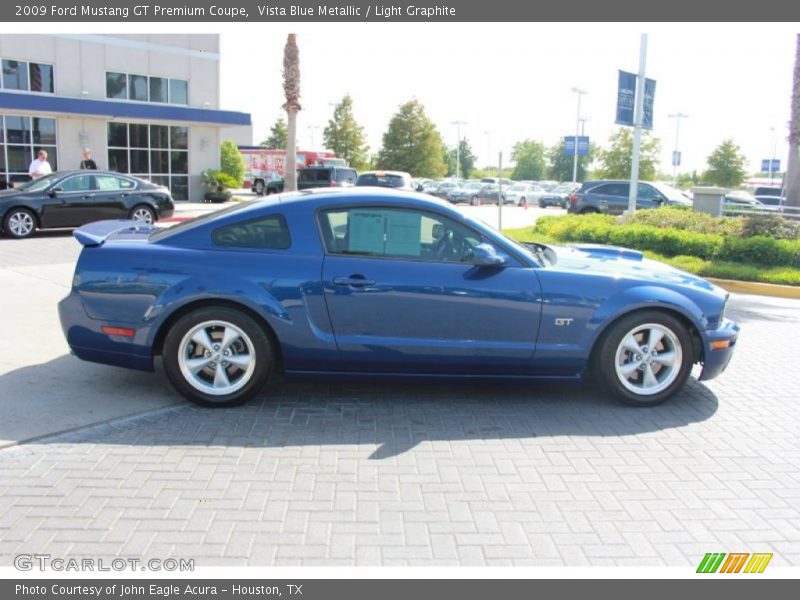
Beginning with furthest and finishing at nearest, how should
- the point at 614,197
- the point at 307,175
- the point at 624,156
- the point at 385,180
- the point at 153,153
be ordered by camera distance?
the point at 624,156, the point at 307,175, the point at 153,153, the point at 614,197, the point at 385,180

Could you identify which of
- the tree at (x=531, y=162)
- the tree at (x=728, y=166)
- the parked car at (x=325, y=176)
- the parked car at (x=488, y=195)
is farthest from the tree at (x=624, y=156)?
the tree at (x=531, y=162)

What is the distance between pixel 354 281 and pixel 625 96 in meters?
15.3

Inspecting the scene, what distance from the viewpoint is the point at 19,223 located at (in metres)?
14.8

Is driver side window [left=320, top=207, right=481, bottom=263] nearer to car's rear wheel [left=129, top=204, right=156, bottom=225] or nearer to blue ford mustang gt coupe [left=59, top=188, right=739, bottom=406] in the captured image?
blue ford mustang gt coupe [left=59, top=188, right=739, bottom=406]

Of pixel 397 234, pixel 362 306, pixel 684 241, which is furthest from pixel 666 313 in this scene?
pixel 684 241

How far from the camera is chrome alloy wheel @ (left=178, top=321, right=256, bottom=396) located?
5.04m

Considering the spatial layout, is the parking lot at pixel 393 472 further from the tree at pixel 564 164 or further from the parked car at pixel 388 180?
the tree at pixel 564 164

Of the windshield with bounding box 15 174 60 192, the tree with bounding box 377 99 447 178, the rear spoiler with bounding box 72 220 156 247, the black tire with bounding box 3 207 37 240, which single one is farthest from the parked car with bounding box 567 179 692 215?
the tree with bounding box 377 99 447 178

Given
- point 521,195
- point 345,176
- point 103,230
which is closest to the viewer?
point 103,230

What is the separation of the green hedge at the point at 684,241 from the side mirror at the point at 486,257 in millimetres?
9504

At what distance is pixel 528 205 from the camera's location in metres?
50.7

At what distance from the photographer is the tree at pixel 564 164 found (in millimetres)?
90375

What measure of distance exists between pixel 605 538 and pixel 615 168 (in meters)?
55.3

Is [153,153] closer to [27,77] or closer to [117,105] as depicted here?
[117,105]
